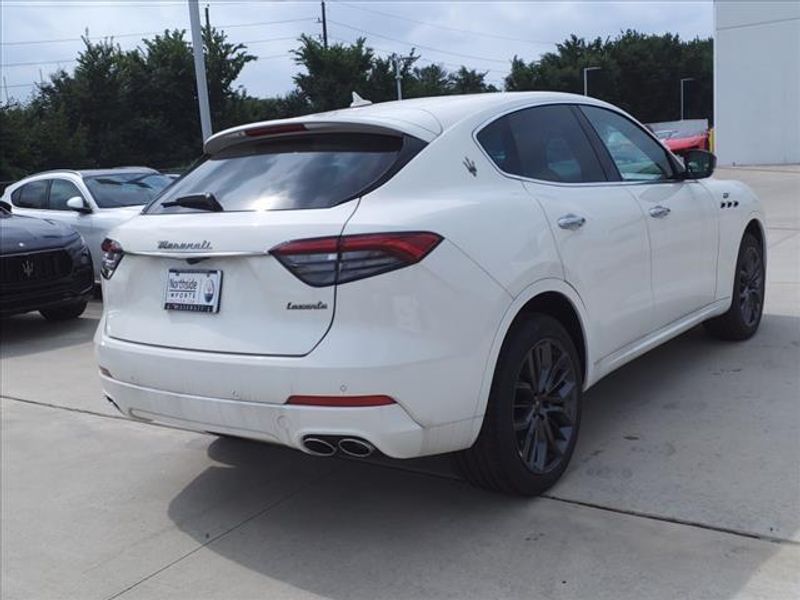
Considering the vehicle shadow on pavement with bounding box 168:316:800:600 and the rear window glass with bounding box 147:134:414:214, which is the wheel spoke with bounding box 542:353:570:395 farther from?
the rear window glass with bounding box 147:134:414:214

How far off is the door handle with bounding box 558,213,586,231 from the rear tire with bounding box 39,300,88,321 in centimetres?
649

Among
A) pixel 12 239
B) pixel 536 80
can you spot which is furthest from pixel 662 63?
pixel 12 239

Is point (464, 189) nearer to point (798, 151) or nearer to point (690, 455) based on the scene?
point (690, 455)

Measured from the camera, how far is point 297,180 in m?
3.35

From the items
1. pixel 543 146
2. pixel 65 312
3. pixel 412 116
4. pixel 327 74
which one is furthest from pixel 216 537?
pixel 327 74

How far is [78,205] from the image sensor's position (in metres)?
9.68

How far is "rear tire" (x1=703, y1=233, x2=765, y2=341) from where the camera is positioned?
557 centimetres

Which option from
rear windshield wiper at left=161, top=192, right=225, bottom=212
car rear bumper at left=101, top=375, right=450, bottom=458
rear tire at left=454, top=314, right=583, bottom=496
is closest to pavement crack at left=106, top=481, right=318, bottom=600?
car rear bumper at left=101, top=375, right=450, bottom=458

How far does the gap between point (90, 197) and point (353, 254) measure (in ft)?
26.2

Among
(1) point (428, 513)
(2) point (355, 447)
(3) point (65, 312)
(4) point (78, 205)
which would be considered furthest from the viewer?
(4) point (78, 205)

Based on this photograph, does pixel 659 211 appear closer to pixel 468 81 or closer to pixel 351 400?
pixel 351 400

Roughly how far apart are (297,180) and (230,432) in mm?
1023

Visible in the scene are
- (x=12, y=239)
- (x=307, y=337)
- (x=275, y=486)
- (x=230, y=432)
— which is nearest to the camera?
(x=307, y=337)

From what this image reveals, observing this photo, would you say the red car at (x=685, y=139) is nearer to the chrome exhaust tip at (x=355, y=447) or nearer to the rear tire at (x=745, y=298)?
the rear tire at (x=745, y=298)
